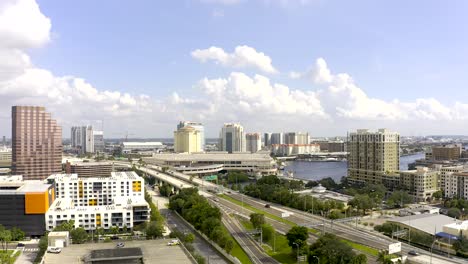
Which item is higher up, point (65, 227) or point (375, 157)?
point (375, 157)

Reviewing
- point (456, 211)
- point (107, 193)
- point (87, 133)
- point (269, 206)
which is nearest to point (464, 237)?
point (456, 211)

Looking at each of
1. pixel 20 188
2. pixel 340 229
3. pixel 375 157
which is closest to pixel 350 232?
pixel 340 229

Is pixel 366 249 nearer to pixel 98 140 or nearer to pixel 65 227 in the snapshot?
pixel 65 227

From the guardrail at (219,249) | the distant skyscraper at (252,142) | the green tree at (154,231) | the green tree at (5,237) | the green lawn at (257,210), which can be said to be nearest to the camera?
the guardrail at (219,249)

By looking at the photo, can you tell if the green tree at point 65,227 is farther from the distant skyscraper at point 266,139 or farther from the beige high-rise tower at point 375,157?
the distant skyscraper at point 266,139

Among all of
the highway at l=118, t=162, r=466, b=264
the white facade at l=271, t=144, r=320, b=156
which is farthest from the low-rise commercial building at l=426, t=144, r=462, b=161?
the highway at l=118, t=162, r=466, b=264

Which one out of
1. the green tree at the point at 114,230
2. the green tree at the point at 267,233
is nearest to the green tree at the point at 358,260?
the green tree at the point at 267,233

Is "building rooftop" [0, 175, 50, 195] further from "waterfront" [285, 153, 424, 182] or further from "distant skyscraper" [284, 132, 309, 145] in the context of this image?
"distant skyscraper" [284, 132, 309, 145]

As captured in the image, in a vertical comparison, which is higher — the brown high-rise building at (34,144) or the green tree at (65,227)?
the brown high-rise building at (34,144)

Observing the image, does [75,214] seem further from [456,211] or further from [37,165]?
[456,211]
